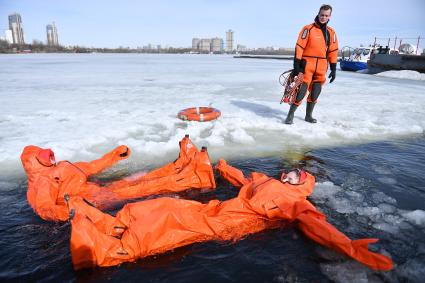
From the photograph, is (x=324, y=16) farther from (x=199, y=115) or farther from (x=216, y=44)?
(x=216, y=44)

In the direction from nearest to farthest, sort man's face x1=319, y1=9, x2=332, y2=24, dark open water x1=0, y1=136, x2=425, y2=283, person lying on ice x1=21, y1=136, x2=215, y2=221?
dark open water x1=0, y1=136, x2=425, y2=283 < person lying on ice x1=21, y1=136, x2=215, y2=221 < man's face x1=319, y1=9, x2=332, y2=24

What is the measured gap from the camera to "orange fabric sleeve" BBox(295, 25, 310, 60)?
513 centimetres

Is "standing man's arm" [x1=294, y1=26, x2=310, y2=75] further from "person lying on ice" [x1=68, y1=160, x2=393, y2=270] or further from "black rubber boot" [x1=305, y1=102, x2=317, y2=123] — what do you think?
"person lying on ice" [x1=68, y1=160, x2=393, y2=270]

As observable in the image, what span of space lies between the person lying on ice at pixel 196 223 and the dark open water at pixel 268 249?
10 centimetres

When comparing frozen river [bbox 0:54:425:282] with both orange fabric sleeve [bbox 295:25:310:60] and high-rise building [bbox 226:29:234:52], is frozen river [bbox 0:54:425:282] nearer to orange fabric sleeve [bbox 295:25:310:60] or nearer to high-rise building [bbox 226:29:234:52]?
orange fabric sleeve [bbox 295:25:310:60]

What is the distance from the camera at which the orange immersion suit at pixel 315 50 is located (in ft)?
16.9

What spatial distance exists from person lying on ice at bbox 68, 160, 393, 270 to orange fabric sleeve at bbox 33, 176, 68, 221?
1.62 feet

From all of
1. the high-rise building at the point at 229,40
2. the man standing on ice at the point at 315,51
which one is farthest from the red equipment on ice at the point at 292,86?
the high-rise building at the point at 229,40

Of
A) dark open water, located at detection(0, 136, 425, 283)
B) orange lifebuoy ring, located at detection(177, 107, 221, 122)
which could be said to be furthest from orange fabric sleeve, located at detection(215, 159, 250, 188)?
orange lifebuoy ring, located at detection(177, 107, 221, 122)

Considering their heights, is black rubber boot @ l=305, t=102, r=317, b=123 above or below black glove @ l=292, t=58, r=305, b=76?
below

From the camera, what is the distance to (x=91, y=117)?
631cm

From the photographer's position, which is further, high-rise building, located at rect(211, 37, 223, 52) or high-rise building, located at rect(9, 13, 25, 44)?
high-rise building, located at rect(9, 13, 25, 44)

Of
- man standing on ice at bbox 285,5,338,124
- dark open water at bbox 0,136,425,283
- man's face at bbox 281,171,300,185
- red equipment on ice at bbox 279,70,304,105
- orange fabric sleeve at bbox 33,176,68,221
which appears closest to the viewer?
dark open water at bbox 0,136,425,283

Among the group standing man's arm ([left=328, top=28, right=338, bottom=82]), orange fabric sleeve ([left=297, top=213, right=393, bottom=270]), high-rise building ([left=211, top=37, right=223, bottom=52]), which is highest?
high-rise building ([left=211, top=37, right=223, bottom=52])
